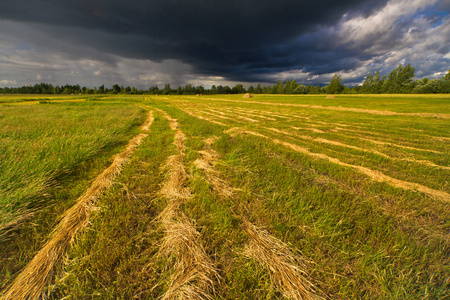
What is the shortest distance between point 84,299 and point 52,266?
0.65 meters

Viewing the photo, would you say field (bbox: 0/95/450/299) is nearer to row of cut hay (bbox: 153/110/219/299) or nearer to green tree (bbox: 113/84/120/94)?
row of cut hay (bbox: 153/110/219/299)

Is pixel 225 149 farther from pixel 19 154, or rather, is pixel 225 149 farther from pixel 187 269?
pixel 19 154

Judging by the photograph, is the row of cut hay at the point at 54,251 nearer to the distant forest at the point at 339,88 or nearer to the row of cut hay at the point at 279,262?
the row of cut hay at the point at 279,262

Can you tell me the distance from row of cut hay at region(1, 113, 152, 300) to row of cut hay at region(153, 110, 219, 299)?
3.94 ft

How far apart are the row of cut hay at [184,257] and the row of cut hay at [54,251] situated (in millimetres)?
1200

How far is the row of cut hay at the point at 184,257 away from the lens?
5.64 ft

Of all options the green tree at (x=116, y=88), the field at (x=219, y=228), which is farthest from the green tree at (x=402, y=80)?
the green tree at (x=116, y=88)

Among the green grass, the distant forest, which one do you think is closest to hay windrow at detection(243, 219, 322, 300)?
the green grass

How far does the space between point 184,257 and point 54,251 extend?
1717 mm

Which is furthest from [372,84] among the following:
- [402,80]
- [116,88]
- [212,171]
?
[116,88]

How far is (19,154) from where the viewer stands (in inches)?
179

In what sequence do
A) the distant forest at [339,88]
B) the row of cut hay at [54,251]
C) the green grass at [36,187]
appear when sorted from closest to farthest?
the row of cut hay at [54,251]
the green grass at [36,187]
the distant forest at [339,88]

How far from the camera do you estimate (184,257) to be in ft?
6.70

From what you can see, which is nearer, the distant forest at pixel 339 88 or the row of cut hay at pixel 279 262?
the row of cut hay at pixel 279 262
